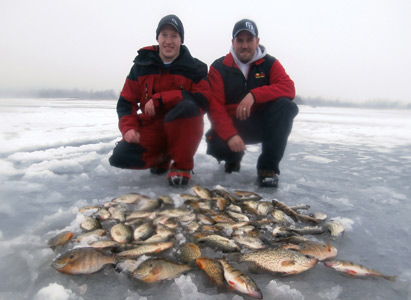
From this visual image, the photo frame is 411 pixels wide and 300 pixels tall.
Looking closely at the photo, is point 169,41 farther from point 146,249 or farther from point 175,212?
Result: point 146,249

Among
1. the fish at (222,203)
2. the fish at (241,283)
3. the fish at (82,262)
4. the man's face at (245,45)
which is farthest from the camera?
the man's face at (245,45)

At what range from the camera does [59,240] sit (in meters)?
1.68

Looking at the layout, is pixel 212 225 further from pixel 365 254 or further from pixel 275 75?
pixel 275 75

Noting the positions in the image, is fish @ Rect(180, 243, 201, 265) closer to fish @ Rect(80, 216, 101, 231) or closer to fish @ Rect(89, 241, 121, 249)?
fish @ Rect(89, 241, 121, 249)

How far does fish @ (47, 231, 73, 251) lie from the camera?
1.66 m

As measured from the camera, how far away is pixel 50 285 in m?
1.30

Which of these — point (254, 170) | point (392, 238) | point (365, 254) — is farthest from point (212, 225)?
point (254, 170)

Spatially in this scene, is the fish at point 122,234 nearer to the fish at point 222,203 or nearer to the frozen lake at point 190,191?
the frozen lake at point 190,191

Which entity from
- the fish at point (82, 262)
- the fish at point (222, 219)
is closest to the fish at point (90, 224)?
the fish at point (82, 262)

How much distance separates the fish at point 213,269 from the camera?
135 centimetres

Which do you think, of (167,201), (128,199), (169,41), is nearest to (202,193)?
(167,201)

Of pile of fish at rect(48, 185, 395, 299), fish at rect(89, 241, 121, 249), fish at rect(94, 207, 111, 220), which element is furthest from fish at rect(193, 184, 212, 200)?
fish at rect(89, 241, 121, 249)

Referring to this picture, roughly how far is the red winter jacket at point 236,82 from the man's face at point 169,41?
55 centimetres

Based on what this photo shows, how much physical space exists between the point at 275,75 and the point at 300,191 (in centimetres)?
130
